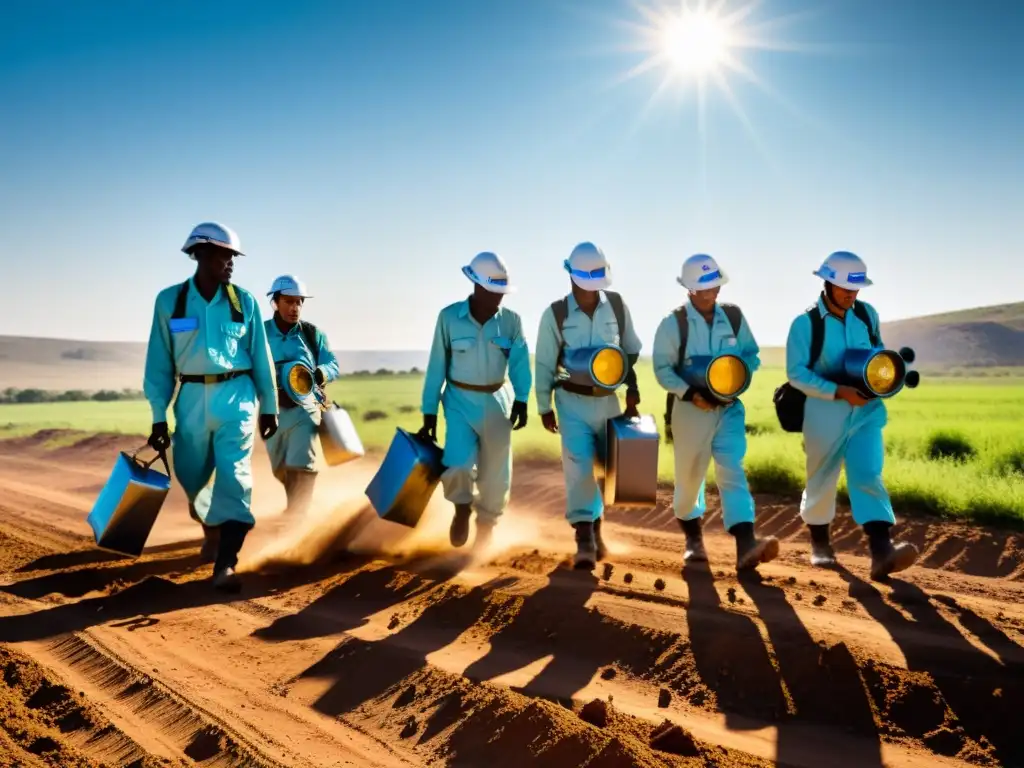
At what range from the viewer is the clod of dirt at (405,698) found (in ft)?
14.8

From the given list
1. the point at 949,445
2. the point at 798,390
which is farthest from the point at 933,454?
the point at 798,390

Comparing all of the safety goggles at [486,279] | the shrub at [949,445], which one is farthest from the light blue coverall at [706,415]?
the shrub at [949,445]

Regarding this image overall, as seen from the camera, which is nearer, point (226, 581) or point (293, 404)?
point (226, 581)

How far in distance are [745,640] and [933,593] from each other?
1869 mm

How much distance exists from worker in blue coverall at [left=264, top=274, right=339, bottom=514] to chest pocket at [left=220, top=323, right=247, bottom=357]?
165cm

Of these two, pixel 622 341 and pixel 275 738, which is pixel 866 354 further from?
pixel 275 738

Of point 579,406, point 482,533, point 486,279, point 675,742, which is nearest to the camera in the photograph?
point 675,742

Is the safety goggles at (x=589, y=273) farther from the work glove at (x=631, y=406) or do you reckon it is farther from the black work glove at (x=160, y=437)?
the black work glove at (x=160, y=437)

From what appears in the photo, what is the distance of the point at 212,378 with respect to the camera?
669 centimetres

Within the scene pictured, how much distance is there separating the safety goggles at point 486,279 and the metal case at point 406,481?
137 centimetres

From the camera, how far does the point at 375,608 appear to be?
6.12 meters

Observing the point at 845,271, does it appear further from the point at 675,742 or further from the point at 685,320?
the point at 675,742

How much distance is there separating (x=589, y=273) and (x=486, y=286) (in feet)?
2.73

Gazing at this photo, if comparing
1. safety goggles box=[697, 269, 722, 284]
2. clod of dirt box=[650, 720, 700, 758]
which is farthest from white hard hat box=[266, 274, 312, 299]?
clod of dirt box=[650, 720, 700, 758]
